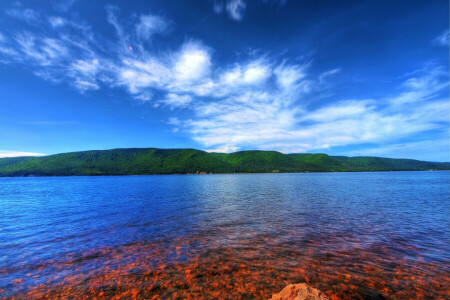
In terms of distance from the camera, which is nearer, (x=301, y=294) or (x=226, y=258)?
(x=301, y=294)

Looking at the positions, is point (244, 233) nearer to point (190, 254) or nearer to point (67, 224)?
point (190, 254)

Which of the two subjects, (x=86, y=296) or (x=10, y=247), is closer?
(x=86, y=296)

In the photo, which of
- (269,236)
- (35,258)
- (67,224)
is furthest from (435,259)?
(67,224)

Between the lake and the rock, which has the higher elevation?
the rock

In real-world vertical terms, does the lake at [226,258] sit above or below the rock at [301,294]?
below

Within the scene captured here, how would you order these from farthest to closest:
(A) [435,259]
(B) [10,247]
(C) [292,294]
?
1. (B) [10,247]
2. (A) [435,259]
3. (C) [292,294]

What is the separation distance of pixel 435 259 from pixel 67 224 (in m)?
32.9

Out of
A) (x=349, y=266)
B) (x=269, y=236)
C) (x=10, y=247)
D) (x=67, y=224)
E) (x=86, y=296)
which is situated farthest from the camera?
(x=67, y=224)

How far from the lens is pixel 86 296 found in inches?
345

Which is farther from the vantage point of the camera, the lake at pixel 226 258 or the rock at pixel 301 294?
the lake at pixel 226 258

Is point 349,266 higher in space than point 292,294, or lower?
lower

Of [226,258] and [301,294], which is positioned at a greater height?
[301,294]

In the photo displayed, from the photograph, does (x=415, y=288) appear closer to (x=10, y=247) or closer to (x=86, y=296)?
(x=86, y=296)

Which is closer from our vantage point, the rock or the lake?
the rock
